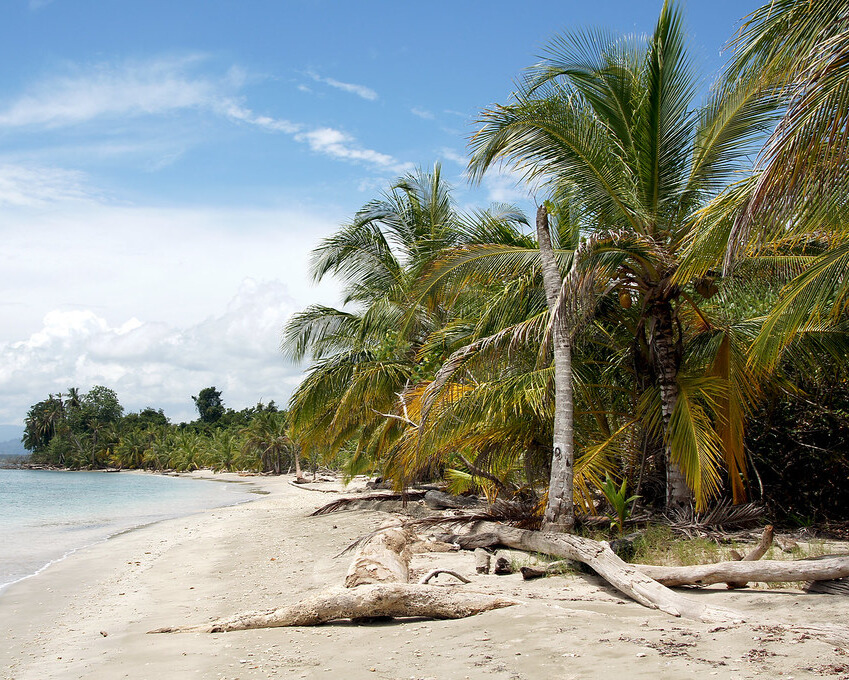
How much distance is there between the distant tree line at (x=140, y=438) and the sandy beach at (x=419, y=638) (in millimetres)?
55762

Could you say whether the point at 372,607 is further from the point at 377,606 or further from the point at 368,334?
the point at 368,334

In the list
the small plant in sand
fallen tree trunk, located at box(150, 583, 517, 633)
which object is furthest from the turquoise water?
the small plant in sand

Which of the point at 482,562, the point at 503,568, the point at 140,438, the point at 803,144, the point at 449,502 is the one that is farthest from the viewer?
the point at 140,438

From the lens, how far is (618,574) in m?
5.72

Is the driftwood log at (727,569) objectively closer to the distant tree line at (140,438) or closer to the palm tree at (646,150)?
Answer: the palm tree at (646,150)

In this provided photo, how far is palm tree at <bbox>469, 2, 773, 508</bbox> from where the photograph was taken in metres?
8.20

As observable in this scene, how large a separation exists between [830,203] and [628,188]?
11.4ft

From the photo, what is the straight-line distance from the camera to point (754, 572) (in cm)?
527

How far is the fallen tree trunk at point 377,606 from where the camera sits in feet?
17.3

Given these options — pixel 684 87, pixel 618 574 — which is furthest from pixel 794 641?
pixel 684 87

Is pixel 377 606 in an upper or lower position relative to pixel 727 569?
lower

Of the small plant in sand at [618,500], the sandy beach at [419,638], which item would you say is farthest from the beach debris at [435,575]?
the small plant in sand at [618,500]

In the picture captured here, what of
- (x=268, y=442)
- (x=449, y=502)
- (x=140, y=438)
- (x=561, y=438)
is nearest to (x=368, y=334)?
(x=449, y=502)

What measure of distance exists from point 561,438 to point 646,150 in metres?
3.93
